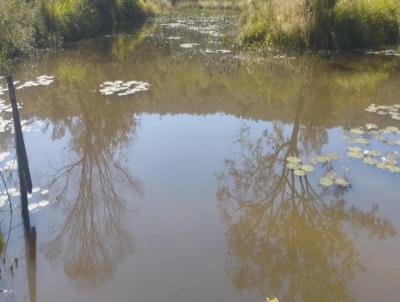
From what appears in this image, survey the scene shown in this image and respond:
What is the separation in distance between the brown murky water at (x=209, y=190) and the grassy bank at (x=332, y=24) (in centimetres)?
164

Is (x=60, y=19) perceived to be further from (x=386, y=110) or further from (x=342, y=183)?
(x=342, y=183)

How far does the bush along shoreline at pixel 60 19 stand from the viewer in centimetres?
532

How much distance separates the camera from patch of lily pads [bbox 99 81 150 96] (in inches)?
418

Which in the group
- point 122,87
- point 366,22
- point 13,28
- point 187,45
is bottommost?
point 122,87

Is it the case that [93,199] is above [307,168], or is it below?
below

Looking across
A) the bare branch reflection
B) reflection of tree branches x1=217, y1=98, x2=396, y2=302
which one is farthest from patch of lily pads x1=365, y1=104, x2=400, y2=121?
the bare branch reflection

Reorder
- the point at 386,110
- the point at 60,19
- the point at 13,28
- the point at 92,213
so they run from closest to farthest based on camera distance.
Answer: the point at 13,28, the point at 92,213, the point at 386,110, the point at 60,19

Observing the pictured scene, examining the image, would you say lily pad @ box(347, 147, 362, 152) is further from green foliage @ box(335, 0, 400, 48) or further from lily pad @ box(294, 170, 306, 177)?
green foliage @ box(335, 0, 400, 48)

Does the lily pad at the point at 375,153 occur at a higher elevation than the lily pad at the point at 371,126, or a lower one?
lower

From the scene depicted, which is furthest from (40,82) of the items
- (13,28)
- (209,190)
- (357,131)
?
(357,131)

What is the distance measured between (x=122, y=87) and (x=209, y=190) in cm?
551

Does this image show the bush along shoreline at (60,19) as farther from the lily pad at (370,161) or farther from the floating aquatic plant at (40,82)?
the lily pad at (370,161)

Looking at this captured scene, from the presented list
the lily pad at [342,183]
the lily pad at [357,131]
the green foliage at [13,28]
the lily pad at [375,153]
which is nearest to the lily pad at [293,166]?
the lily pad at [342,183]

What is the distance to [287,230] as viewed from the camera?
215 inches
